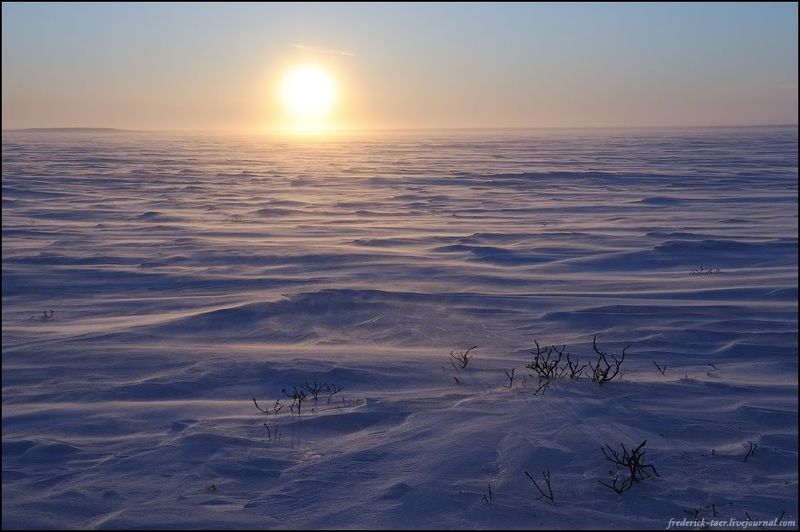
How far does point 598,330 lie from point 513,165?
71.7 ft

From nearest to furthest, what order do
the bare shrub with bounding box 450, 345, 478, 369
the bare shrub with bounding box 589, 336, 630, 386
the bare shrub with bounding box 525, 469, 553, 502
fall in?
the bare shrub with bounding box 525, 469, 553, 502 < the bare shrub with bounding box 589, 336, 630, 386 < the bare shrub with bounding box 450, 345, 478, 369

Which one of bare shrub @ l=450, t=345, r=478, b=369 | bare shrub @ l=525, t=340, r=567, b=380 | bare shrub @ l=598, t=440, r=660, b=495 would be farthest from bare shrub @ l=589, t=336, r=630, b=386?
bare shrub @ l=598, t=440, r=660, b=495

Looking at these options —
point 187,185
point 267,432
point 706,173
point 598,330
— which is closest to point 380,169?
point 187,185

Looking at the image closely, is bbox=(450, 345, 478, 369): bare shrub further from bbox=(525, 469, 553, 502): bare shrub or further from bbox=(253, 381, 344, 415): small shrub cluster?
bbox=(525, 469, 553, 502): bare shrub

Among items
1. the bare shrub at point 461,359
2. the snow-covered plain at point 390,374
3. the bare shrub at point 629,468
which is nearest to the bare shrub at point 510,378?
the snow-covered plain at point 390,374

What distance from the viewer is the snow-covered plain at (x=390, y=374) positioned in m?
2.80

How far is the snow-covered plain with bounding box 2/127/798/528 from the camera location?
2.80 meters

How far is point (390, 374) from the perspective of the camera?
168 inches

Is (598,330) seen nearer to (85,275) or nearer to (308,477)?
(308,477)

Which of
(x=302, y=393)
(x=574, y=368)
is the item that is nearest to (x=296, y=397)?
(x=302, y=393)

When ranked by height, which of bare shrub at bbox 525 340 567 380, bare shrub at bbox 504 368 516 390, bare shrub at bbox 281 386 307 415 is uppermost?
bare shrub at bbox 525 340 567 380

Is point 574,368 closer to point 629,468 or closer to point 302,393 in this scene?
point 629,468

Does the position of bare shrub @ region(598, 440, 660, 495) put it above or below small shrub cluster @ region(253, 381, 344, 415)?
below

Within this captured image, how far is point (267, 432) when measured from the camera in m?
3.44
